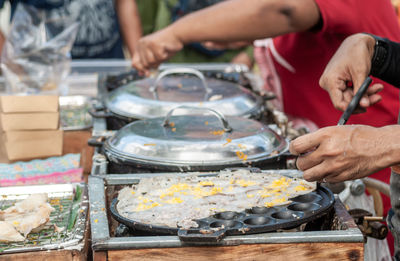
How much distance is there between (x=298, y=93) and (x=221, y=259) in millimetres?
1669

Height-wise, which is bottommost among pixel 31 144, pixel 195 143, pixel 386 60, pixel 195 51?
pixel 195 51

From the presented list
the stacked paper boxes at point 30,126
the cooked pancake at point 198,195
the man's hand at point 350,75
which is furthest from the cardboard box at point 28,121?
the man's hand at point 350,75

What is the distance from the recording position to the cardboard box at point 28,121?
2.00m

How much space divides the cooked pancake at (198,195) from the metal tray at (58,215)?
135 millimetres

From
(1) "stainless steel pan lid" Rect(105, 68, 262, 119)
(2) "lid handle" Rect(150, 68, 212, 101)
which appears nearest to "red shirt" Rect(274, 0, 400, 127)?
(1) "stainless steel pan lid" Rect(105, 68, 262, 119)

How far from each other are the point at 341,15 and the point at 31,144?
1342 mm

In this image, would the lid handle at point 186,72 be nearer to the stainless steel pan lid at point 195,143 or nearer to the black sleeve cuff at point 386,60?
the stainless steel pan lid at point 195,143

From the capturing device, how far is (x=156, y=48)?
2.47 m

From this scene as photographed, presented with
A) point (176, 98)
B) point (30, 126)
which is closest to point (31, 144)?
point (30, 126)

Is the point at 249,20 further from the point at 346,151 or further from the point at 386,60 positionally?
the point at 346,151

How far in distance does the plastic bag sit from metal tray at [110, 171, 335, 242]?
1695mm

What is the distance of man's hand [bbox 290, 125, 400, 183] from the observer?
1.15 metres

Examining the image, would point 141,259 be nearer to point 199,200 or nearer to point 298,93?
point 199,200

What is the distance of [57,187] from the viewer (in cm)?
159
